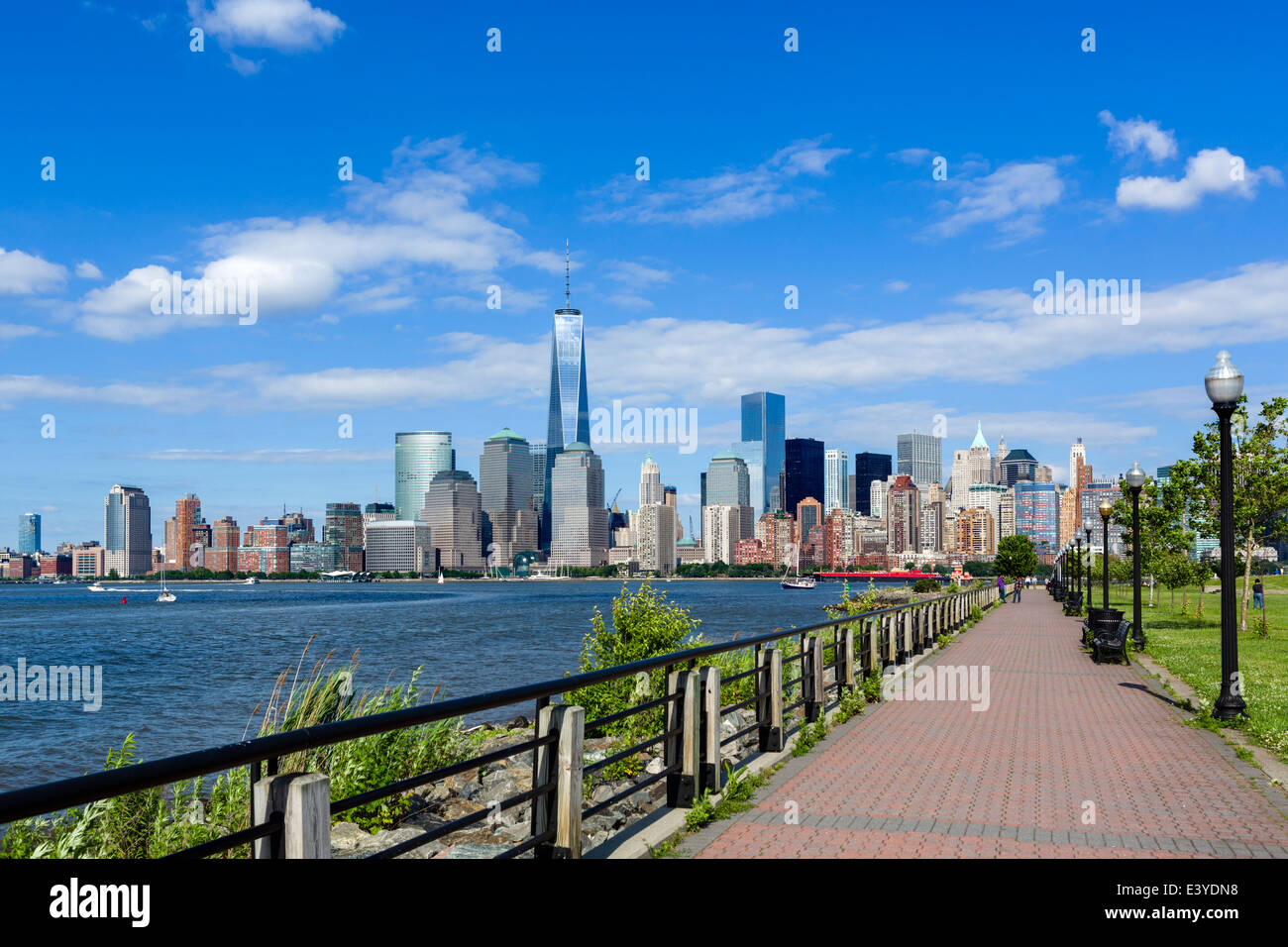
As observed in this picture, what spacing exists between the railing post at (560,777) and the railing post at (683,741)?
210 centimetres

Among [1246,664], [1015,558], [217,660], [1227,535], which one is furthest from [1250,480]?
[1015,558]

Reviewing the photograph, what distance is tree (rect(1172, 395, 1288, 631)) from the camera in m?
28.0

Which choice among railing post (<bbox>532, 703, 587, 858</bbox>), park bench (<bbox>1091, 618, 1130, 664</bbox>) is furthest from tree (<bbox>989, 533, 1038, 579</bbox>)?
railing post (<bbox>532, 703, 587, 858</bbox>)

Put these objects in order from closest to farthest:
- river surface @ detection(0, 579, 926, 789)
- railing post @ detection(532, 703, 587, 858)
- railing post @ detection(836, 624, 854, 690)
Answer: railing post @ detection(532, 703, 587, 858) → railing post @ detection(836, 624, 854, 690) → river surface @ detection(0, 579, 926, 789)

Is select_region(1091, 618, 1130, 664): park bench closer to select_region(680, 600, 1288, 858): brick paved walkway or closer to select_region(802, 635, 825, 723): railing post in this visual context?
select_region(680, 600, 1288, 858): brick paved walkway

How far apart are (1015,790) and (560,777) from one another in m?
4.60

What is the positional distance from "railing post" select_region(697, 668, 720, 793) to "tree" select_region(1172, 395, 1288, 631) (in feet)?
79.5

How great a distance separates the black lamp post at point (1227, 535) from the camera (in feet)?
40.7

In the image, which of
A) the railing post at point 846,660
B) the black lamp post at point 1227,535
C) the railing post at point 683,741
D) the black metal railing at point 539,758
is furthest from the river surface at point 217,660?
the railing post at point 683,741
